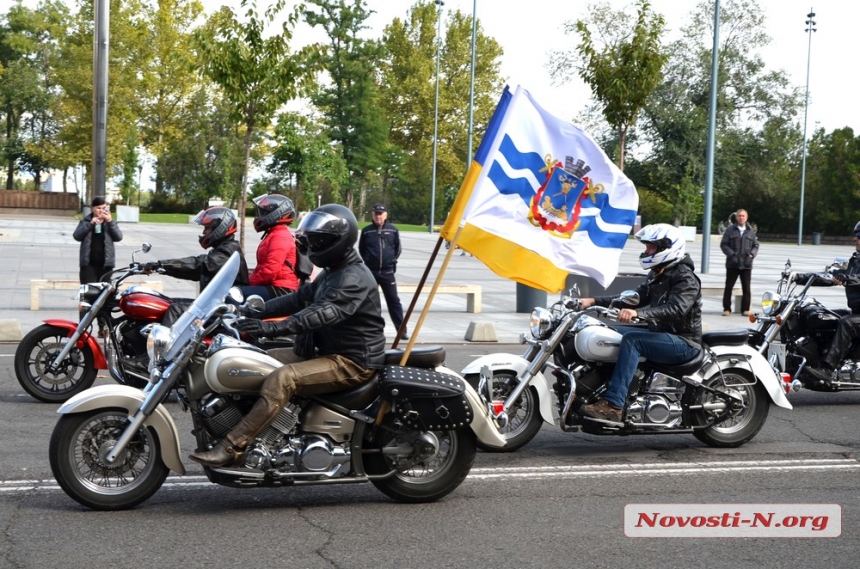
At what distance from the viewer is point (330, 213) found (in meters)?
6.11

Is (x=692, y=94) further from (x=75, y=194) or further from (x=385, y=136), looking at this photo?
(x=75, y=194)

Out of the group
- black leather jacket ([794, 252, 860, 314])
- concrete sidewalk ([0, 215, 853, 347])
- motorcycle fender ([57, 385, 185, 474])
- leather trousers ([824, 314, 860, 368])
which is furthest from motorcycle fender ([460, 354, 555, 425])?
concrete sidewalk ([0, 215, 853, 347])

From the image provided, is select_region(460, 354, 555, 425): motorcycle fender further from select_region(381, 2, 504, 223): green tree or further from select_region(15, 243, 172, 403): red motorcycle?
select_region(381, 2, 504, 223): green tree

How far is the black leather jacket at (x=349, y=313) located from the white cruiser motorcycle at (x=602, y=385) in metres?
1.45

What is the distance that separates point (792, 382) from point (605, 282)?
3676 millimetres

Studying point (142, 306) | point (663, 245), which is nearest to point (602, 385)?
point (663, 245)

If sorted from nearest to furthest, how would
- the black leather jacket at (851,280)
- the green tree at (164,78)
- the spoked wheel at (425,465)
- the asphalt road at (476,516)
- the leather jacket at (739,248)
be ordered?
the asphalt road at (476,516), the spoked wheel at (425,465), the black leather jacket at (851,280), the leather jacket at (739,248), the green tree at (164,78)

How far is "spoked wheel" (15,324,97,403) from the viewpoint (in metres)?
9.34

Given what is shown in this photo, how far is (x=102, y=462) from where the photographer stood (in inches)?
226

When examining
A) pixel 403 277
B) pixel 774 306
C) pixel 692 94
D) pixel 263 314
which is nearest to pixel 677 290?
pixel 774 306

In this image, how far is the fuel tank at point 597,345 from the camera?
7.55 meters

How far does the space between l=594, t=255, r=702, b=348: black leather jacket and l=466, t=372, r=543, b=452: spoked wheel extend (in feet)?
2.81

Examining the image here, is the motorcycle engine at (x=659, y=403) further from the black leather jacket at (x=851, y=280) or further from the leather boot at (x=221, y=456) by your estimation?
the leather boot at (x=221, y=456)

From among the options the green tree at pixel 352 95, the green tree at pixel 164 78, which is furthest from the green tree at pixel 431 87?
the green tree at pixel 164 78
